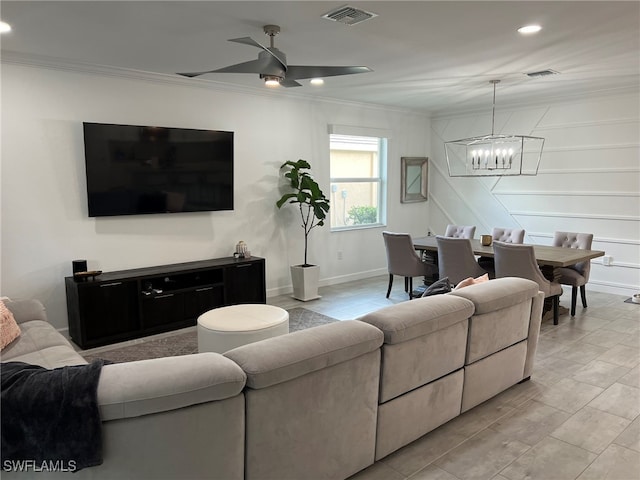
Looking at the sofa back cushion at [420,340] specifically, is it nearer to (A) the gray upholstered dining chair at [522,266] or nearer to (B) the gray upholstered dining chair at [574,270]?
(A) the gray upholstered dining chair at [522,266]

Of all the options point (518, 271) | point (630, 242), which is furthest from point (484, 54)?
point (630, 242)

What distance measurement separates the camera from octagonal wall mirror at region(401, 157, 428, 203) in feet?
24.2

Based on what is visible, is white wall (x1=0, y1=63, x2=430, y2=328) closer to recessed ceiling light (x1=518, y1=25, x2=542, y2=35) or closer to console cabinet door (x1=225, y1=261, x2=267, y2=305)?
console cabinet door (x1=225, y1=261, x2=267, y2=305)

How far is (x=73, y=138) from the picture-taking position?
423cm

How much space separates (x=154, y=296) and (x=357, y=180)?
11.7 ft

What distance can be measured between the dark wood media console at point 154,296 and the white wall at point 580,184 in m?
4.03

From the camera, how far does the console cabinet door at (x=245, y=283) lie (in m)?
4.97

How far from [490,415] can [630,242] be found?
4230mm

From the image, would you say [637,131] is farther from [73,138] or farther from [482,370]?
[73,138]

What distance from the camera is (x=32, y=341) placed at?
282 cm

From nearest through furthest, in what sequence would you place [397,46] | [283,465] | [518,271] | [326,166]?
[283,465] < [397,46] < [518,271] < [326,166]

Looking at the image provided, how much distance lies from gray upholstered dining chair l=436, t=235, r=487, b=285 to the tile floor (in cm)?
101

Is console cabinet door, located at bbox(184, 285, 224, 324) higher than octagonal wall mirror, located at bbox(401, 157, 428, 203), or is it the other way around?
octagonal wall mirror, located at bbox(401, 157, 428, 203)

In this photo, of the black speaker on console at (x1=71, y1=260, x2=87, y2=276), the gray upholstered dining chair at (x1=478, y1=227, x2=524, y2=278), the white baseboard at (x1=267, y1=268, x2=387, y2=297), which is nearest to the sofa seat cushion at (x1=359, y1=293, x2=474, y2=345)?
the gray upholstered dining chair at (x1=478, y1=227, x2=524, y2=278)
